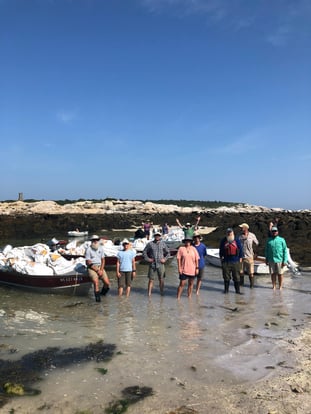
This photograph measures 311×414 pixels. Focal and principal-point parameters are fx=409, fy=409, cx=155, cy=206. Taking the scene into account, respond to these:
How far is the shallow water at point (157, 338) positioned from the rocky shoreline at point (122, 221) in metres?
10.3

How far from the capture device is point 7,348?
8406 millimetres

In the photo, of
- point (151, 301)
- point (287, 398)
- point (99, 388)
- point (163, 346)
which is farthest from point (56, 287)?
point (287, 398)

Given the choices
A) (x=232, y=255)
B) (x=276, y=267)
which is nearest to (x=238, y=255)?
(x=232, y=255)

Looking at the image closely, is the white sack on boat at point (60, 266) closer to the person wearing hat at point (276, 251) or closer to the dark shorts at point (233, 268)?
the dark shorts at point (233, 268)

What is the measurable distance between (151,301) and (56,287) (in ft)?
11.8

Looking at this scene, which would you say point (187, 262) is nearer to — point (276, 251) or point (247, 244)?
point (247, 244)

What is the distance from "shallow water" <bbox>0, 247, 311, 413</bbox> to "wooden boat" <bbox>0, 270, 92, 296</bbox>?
0.34 meters

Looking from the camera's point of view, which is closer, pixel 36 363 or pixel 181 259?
pixel 36 363

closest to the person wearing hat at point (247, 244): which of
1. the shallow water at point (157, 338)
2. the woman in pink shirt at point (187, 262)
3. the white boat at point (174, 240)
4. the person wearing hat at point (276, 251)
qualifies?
the person wearing hat at point (276, 251)

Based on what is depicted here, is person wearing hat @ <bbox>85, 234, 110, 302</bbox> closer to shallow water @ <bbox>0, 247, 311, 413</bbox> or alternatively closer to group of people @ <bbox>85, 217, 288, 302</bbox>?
group of people @ <bbox>85, 217, 288, 302</bbox>

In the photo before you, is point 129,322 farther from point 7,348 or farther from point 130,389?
point 130,389

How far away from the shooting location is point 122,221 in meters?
57.7

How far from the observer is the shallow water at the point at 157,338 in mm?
6309

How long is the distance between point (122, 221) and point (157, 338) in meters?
49.0
